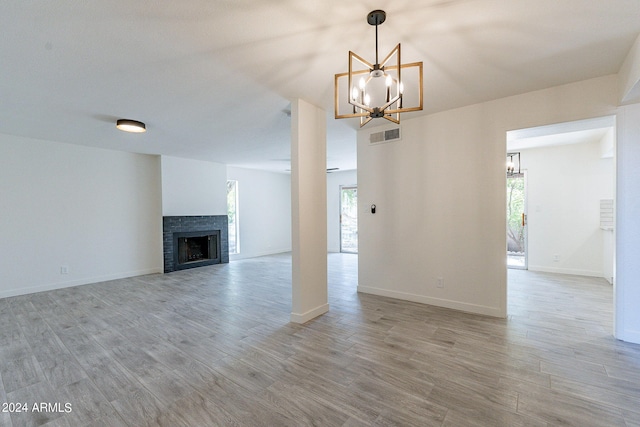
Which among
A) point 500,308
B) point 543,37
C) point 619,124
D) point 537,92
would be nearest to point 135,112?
point 543,37

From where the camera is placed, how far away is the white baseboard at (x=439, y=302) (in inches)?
128

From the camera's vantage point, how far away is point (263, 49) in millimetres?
2156

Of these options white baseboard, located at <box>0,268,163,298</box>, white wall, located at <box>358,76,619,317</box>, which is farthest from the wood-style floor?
white baseboard, located at <box>0,268,163,298</box>

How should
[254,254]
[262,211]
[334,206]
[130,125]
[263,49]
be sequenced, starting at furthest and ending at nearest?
[334,206], [262,211], [254,254], [130,125], [263,49]

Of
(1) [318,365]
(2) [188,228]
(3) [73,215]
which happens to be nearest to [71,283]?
(3) [73,215]

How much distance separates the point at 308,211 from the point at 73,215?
477 centimetres

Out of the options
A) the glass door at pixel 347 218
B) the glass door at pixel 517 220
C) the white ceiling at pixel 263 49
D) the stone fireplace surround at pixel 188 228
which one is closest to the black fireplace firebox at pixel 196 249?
the stone fireplace surround at pixel 188 228

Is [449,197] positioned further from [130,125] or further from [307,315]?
[130,125]

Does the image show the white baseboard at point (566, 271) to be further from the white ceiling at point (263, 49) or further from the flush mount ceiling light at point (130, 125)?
the flush mount ceiling light at point (130, 125)

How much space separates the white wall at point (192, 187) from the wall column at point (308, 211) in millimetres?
4255

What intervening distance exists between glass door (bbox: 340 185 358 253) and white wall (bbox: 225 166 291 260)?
74.2 inches

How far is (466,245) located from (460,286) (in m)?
0.54

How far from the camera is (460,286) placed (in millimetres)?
3477

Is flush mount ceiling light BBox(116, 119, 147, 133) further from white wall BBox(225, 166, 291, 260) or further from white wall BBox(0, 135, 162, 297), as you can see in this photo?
white wall BBox(225, 166, 291, 260)
